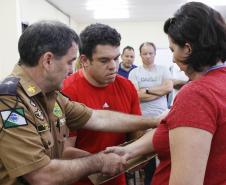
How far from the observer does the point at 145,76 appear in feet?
12.9

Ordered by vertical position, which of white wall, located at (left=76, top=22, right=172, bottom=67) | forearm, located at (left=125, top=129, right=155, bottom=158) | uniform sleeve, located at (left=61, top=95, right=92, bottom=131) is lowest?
white wall, located at (left=76, top=22, right=172, bottom=67)

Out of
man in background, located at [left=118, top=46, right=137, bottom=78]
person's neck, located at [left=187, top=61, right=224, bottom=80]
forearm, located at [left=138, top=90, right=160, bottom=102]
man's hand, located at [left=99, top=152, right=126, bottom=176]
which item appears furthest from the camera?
man in background, located at [left=118, top=46, right=137, bottom=78]

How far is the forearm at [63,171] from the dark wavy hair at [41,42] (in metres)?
0.42

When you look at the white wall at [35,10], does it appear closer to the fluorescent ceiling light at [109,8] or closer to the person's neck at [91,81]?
the fluorescent ceiling light at [109,8]

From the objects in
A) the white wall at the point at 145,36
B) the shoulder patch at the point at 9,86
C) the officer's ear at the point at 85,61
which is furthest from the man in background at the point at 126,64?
the white wall at the point at 145,36

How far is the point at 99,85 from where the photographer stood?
1.83 meters

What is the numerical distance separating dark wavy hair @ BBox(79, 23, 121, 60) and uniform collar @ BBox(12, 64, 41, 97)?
0.58 m

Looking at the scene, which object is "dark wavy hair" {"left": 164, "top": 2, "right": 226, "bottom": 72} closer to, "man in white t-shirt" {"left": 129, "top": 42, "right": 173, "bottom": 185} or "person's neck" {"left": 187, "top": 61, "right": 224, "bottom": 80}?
"person's neck" {"left": 187, "top": 61, "right": 224, "bottom": 80}

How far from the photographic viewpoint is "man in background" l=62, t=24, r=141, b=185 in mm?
1761

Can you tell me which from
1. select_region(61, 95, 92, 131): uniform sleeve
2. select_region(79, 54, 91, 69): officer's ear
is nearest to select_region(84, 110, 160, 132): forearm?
select_region(61, 95, 92, 131): uniform sleeve

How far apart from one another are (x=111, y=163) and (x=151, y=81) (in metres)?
2.49

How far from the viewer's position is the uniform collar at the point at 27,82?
48.8 inches

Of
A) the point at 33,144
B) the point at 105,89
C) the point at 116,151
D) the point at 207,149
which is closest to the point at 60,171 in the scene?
the point at 33,144

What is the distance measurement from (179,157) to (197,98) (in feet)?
0.63
